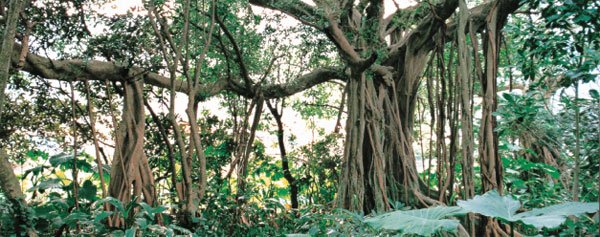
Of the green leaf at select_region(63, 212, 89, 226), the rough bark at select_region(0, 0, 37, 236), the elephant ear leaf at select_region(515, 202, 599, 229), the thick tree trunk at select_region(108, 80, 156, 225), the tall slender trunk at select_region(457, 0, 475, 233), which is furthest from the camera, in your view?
the thick tree trunk at select_region(108, 80, 156, 225)

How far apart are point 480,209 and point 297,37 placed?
2609mm

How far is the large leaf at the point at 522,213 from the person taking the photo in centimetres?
183

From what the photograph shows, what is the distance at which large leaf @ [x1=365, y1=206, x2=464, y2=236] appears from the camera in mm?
2000

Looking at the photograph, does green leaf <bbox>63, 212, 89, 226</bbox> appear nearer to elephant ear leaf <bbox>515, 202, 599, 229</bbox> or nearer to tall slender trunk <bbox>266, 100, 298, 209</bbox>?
elephant ear leaf <bbox>515, 202, 599, 229</bbox>

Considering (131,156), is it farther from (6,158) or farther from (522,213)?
(522,213)

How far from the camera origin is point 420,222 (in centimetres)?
208

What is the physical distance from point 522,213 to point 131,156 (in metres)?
2.79

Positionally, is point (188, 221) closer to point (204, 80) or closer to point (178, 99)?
point (204, 80)

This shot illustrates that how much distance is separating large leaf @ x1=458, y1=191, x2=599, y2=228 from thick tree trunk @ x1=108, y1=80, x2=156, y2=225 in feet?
8.47

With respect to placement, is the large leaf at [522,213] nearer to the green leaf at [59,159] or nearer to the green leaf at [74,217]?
the green leaf at [74,217]

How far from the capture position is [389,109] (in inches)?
175

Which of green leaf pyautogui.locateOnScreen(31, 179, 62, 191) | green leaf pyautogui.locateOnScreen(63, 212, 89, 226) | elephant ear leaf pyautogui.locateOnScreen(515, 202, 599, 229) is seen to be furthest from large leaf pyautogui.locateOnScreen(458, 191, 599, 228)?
green leaf pyautogui.locateOnScreen(31, 179, 62, 191)

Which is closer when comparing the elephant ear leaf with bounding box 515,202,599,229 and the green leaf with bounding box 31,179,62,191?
the elephant ear leaf with bounding box 515,202,599,229

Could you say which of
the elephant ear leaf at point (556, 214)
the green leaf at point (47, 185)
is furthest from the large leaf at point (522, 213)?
the green leaf at point (47, 185)
